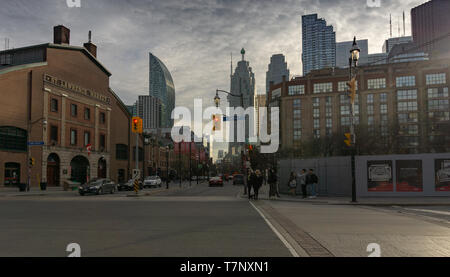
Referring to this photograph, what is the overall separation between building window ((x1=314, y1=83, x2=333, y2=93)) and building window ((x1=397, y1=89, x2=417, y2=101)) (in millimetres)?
18282

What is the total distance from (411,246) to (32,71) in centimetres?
4346

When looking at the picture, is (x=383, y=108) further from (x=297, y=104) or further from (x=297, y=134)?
(x=297, y=134)

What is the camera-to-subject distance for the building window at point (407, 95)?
335ft

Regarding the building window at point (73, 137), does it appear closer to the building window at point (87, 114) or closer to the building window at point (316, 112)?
the building window at point (87, 114)

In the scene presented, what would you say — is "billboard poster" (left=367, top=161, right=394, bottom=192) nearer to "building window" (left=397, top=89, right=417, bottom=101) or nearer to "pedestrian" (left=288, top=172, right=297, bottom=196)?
"pedestrian" (left=288, top=172, right=297, bottom=196)

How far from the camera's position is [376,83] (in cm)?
10662

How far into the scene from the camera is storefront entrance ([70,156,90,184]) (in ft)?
161

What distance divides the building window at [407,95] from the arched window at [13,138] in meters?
94.5

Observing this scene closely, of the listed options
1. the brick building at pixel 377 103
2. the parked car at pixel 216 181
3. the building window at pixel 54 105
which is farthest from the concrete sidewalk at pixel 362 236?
the brick building at pixel 377 103

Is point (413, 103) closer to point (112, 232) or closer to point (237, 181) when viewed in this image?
point (237, 181)

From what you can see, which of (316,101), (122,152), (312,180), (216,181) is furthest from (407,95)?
(312,180)

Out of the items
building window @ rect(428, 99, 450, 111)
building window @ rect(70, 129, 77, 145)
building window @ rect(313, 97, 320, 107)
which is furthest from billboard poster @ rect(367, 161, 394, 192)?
building window @ rect(313, 97, 320, 107)

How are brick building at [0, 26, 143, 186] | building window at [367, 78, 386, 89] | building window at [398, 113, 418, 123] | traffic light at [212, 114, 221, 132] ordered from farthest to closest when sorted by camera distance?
1. building window at [367, 78, 386, 89]
2. building window at [398, 113, 418, 123]
3. brick building at [0, 26, 143, 186]
4. traffic light at [212, 114, 221, 132]

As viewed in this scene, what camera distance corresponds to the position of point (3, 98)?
38281 millimetres
